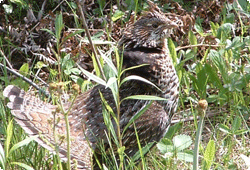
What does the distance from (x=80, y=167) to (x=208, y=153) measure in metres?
0.99

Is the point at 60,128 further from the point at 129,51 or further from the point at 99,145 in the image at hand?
the point at 129,51

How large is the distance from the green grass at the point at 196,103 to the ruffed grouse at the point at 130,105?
125mm

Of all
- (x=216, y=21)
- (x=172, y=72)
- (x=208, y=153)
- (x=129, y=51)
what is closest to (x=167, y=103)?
(x=172, y=72)

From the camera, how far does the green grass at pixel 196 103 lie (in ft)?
11.9

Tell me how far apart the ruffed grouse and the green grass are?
0.41 feet

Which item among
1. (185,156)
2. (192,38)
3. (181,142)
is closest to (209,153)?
(185,156)

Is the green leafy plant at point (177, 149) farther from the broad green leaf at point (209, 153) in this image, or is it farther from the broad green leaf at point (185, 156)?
the broad green leaf at point (209, 153)

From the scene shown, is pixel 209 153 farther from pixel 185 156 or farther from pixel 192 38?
pixel 192 38

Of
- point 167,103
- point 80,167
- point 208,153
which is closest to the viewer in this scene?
point 208,153

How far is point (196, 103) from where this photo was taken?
4629 mm

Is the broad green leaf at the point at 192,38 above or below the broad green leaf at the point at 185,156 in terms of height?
above

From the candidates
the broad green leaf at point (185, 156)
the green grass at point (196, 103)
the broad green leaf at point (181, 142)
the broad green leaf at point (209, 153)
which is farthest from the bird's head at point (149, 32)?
the broad green leaf at point (209, 153)

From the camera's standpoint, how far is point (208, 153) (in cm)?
313

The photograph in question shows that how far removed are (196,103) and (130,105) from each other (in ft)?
3.43
